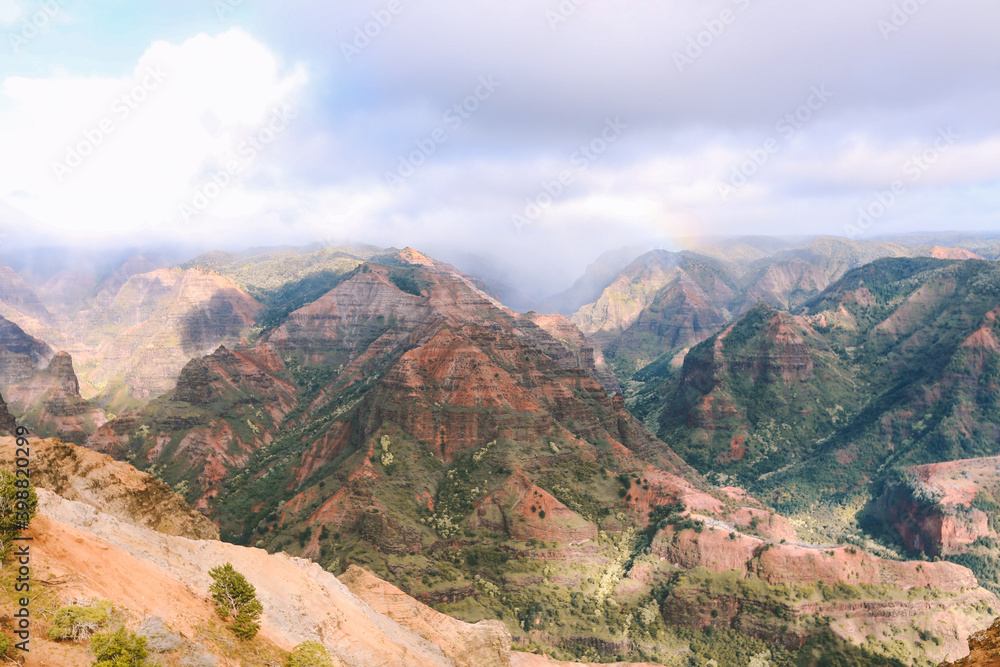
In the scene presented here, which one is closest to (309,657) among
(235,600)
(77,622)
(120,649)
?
(235,600)

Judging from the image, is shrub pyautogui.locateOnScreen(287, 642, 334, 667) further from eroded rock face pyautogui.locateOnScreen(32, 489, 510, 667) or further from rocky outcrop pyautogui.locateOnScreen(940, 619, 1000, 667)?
rocky outcrop pyautogui.locateOnScreen(940, 619, 1000, 667)

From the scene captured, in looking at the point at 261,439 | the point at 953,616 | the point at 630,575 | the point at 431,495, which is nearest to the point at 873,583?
the point at 953,616

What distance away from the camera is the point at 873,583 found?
99.6 metres

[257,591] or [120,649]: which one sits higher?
[120,649]

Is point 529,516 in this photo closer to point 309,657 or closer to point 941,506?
point 309,657

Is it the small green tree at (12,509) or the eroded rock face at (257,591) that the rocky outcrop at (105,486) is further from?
the small green tree at (12,509)

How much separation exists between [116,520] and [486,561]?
7307cm

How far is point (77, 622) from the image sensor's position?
29047 millimetres

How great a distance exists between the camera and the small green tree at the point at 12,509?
31.0 metres

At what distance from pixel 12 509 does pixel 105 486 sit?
27846 millimetres

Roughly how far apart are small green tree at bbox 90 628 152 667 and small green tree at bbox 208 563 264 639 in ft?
36.2

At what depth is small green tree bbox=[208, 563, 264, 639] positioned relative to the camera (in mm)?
40438

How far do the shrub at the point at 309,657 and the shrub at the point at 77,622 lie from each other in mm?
13911

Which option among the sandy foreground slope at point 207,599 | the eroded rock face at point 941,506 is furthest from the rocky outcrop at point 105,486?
the eroded rock face at point 941,506
